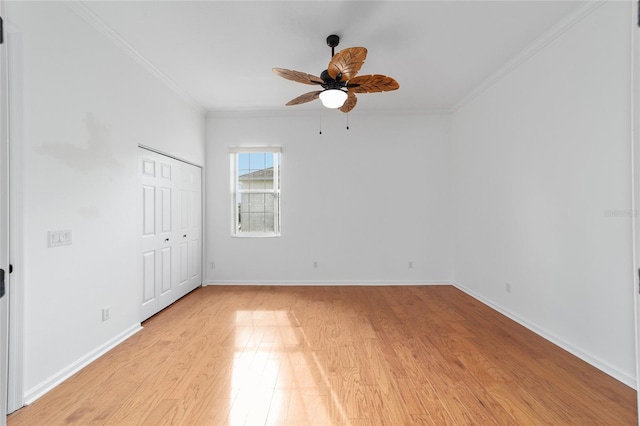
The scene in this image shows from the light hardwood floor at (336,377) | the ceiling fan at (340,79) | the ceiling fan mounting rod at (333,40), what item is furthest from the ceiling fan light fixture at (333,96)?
the light hardwood floor at (336,377)

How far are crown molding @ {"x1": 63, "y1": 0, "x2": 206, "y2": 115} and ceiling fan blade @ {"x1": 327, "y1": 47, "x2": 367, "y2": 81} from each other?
2.03 meters

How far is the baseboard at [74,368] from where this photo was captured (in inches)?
72.7

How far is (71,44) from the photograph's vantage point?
2.17 m

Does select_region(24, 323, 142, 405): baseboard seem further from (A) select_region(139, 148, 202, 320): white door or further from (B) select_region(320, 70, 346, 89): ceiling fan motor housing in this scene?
(B) select_region(320, 70, 346, 89): ceiling fan motor housing

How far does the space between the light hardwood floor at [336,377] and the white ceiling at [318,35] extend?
2902 mm

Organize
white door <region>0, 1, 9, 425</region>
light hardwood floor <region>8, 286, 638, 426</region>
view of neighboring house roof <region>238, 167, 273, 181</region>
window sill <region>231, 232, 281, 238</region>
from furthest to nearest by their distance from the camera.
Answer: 1. view of neighboring house roof <region>238, 167, 273, 181</region>
2. window sill <region>231, 232, 281, 238</region>
3. light hardwood floor <region>8, 286, 638, 426</region>
4. white door <region>0, 1, 9, 425</region>

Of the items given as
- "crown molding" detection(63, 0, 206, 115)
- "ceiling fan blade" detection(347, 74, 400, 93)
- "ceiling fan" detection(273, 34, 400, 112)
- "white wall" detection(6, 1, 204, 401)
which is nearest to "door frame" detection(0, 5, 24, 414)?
"white wall" detection(6, 1, 204, 401)

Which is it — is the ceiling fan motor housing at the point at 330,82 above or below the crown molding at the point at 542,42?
below

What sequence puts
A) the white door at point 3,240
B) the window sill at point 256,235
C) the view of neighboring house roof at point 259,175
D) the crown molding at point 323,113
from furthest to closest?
the view of neighboring house roof at point 259,175 → the window sill at point 256,235 → the crown molding at point 323,113 → the white door at point 3,240

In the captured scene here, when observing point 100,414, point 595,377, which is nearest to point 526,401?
point 595,377

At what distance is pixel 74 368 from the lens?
215 cm

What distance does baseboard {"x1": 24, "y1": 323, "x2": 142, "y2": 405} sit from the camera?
1.85 metres

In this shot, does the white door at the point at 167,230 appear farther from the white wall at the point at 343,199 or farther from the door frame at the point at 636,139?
the door frame at the point at 636,139

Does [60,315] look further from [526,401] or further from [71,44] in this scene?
[526,401]
